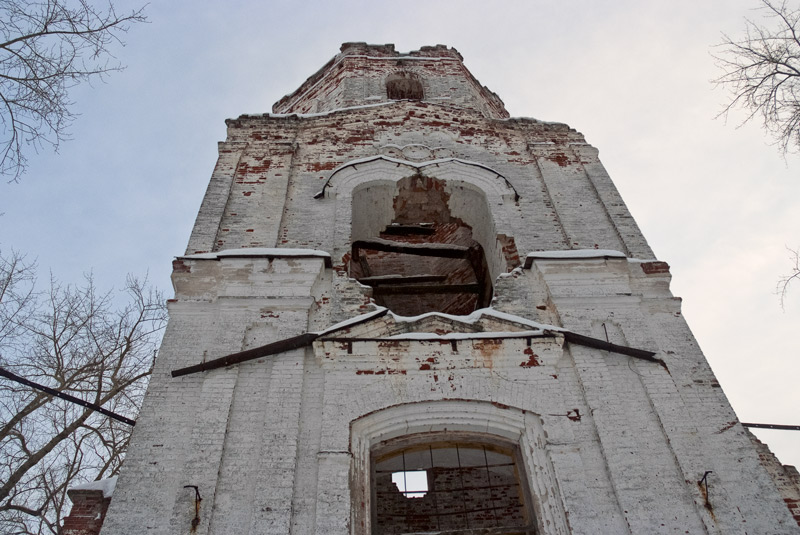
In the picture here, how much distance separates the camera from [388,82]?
12.1 m

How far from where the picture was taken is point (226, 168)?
27.0 feet

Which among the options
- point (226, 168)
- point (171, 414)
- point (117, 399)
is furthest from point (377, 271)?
point (171, 414)

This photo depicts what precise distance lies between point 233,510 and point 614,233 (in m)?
5.35

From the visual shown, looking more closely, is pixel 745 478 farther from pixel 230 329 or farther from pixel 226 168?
pixel 226 168

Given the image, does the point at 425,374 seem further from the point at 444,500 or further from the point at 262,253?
the point at 444,500

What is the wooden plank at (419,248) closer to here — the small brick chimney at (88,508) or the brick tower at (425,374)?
the brick tower at (425,374)

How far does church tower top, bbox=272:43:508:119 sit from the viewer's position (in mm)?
11484

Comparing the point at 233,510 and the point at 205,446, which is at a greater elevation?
the point at 205,446

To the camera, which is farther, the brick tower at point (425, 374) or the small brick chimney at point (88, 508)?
the small brick chimney at point (88, 508)

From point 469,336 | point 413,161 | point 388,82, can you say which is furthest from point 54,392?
point 388,82

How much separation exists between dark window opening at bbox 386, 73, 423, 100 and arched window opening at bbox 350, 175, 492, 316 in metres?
2.71

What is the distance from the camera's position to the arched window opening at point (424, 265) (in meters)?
8.31

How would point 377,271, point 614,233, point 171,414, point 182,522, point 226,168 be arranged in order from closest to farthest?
point 182,522, point 171,414, point 614,233, point 226,168, point 377,271

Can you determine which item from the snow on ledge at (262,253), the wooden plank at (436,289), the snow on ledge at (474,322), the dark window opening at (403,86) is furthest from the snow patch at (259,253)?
the dark window opening at (403,86)
